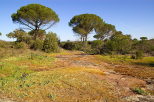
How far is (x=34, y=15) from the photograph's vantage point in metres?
30.2

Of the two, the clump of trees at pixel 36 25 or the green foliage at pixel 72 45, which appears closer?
the clump of trees at pixel 36 25

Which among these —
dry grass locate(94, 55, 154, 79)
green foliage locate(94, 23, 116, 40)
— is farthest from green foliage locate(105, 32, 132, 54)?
green foliage locate(94, 23, 116, 40)

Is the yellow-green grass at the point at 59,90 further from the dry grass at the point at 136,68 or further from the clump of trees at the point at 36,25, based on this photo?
the clump of trees at the point at 36,25

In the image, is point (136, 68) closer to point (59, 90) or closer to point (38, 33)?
point (59, 90)

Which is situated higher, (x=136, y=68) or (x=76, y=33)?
(x=76, y=33)

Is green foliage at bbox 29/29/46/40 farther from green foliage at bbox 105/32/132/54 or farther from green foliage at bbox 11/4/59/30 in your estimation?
green foliage at bbox 105/32/132/54

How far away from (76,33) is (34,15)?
13.7m

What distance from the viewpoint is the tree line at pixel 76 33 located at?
24.3 meters

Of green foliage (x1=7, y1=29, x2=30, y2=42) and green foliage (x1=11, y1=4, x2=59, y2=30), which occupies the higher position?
green foliage (x1=11, y1=4, x2=59, y2=30)

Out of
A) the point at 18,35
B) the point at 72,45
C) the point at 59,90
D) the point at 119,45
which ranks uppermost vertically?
the point at 18,35

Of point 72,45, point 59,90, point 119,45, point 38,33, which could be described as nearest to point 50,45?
point 38,33

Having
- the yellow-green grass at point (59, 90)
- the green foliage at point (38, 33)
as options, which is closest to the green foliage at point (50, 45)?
the green foliage at point (38, 33)

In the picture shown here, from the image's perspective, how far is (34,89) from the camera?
21.6 feet

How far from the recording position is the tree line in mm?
24281
